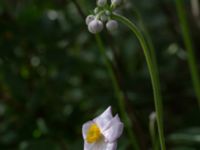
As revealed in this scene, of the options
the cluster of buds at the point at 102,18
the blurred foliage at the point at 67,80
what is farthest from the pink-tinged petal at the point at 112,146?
the blurred foliage at the point at 67,80

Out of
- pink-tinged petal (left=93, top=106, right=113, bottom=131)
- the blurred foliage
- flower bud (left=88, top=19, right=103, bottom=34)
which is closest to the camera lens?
flower bud (left=88, top=19, right=103, bottom=34)

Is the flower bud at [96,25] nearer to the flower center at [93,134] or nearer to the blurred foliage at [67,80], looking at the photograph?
the flower center at [93,134]

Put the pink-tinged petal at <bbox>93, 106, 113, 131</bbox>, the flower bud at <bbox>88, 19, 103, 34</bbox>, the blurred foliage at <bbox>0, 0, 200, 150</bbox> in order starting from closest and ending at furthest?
the flower bud at <bbox>88, 19, 103, 34</bbox> → the pink-tinged petal at <bbox>93, 106, 113, 131</bbox> → the blurred foliage at <bbox>0, 0, 200, 150</bbox>

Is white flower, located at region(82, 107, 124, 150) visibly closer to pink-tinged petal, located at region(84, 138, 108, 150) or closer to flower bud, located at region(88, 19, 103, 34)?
pink-tinged petal, located at region(84, 138, 108, 150)

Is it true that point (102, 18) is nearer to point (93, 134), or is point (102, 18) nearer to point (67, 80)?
point (93, 134)

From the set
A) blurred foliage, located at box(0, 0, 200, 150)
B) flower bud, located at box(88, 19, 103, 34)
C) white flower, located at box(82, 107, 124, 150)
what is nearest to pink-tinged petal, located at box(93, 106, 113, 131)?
white flower, located at box(82, 107, 124, 150)

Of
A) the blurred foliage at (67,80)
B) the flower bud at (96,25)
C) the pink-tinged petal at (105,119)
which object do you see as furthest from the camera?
the blurred foliage at (67,80)
